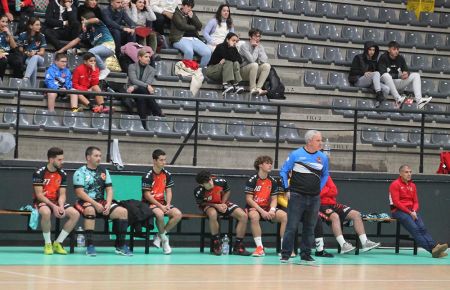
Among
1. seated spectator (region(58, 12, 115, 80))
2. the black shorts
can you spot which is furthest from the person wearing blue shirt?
seated spectator (region(58, 12, 115, 80))

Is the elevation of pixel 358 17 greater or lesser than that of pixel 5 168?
greater

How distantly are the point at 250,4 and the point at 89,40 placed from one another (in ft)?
14.9

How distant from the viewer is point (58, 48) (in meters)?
21.2

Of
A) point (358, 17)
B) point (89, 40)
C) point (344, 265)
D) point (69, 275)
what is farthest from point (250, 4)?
point (69, 275)

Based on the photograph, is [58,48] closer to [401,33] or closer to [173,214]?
[173,214]

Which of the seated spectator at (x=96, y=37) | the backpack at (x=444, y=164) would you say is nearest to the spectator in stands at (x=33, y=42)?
the seated spectator at (x=96, y=37)

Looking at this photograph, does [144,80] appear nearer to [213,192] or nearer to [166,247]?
[213,192]

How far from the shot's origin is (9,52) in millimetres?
20328

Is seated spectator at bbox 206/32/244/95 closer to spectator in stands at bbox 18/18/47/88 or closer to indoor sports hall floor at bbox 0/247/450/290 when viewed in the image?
spectator in stands at bbox 18/18/47/88

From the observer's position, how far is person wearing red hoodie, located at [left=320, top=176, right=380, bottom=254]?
19.2 meters

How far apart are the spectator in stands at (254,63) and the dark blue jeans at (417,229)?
396cm

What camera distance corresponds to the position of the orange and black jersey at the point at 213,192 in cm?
1861

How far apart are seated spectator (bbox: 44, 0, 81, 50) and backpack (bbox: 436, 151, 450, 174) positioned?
23.0ft

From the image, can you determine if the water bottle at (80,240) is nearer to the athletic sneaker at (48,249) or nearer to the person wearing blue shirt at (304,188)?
the athletic sneaker at (48,249)
